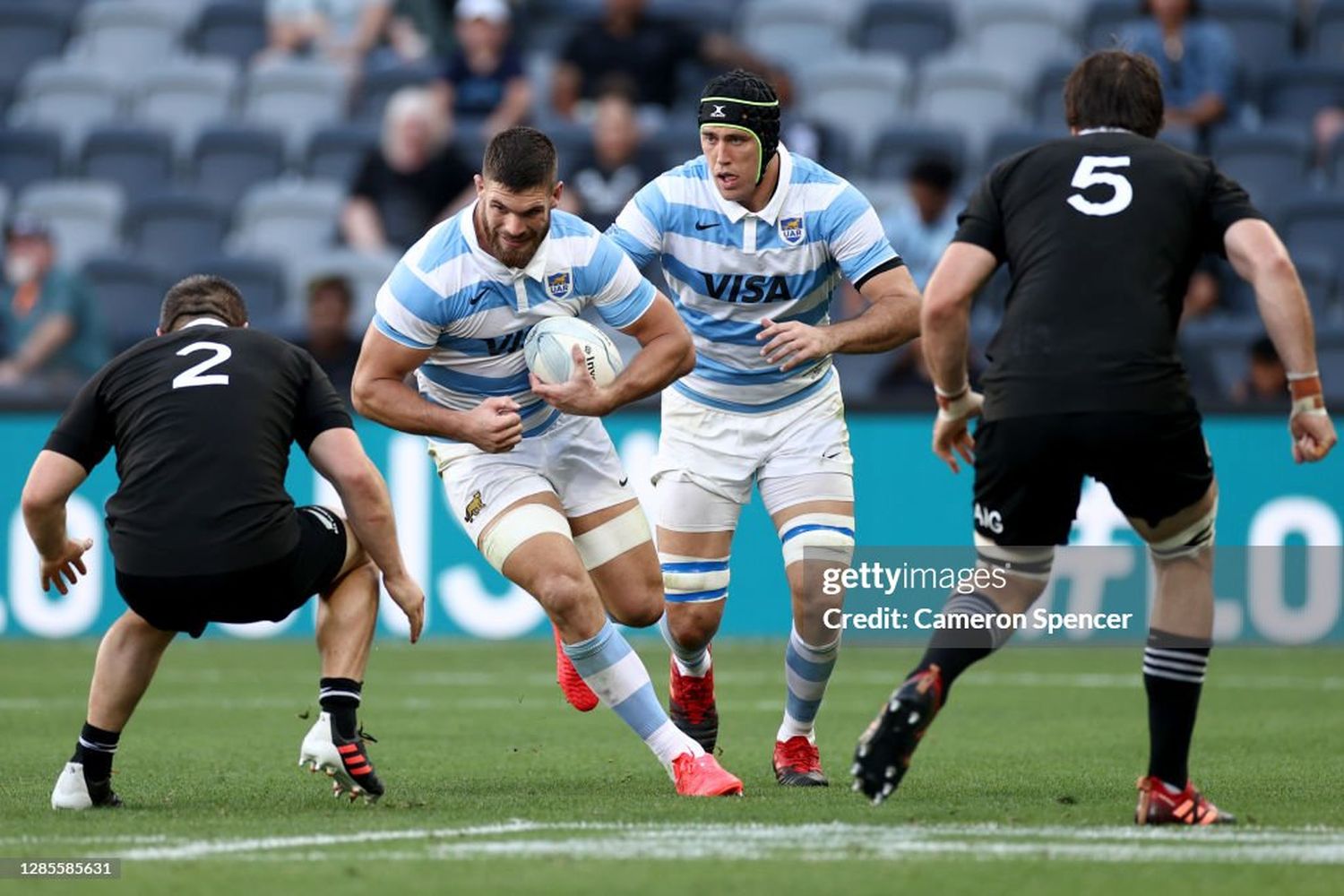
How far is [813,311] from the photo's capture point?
812 cm

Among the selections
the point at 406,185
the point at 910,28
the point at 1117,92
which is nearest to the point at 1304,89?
the point at 910,28

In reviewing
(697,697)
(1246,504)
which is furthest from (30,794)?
(1246,504)

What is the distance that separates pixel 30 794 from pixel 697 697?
8.04 feet

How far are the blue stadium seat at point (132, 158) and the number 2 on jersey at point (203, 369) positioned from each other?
11583mm

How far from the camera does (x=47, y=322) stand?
15273mm

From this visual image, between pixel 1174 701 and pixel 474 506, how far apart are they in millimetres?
2589

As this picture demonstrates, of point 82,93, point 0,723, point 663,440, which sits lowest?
point 0,723

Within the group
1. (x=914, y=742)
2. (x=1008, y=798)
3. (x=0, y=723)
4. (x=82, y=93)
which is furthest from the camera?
(x=82, y=93)

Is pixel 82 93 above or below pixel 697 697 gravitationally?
above

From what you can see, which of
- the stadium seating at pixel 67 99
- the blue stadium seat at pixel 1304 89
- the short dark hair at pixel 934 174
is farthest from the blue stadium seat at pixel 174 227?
the blue stadium seat at pixel 1304 89

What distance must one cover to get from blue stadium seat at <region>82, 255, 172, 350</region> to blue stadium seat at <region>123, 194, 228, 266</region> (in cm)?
74

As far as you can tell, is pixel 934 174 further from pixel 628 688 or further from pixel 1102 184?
pixel 1102 184

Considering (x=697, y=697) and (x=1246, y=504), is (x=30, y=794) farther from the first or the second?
(x=1246, y=504)

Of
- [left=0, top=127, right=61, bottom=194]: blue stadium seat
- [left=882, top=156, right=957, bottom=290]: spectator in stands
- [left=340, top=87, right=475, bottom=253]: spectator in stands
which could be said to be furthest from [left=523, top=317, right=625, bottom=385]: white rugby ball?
[left=0, top=127, right=61, bottom=194]: blue stadium seat
